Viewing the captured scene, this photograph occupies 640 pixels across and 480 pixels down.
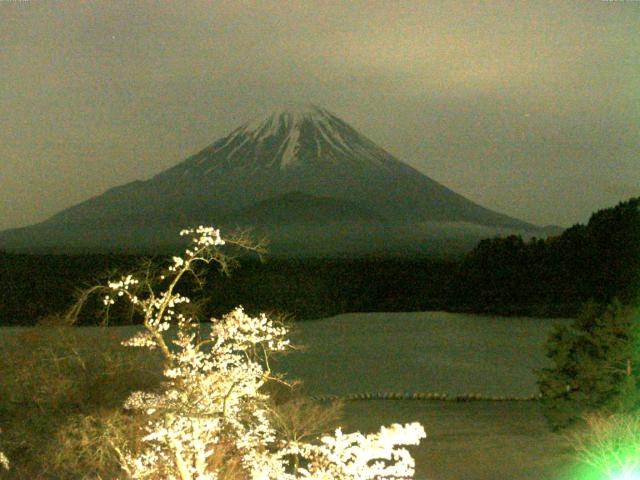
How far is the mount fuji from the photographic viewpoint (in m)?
48.5

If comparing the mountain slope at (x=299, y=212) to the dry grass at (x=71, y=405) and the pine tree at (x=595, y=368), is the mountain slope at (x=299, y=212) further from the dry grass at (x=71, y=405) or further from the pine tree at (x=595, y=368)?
the dry grass at (x=71, y=405)

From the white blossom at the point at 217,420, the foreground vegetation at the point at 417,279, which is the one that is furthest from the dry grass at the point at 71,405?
the foreground vegetation at the point at 417,279

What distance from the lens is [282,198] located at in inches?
1984

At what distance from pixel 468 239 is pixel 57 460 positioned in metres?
44.4

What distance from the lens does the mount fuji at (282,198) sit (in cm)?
4853

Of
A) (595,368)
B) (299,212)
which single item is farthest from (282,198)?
(595,368)

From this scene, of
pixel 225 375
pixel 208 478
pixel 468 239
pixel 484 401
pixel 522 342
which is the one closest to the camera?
pixel 208 478

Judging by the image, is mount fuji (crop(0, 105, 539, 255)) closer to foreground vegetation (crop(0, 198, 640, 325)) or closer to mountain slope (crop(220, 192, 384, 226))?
mountain slope (crop(220, 192, 384, 226))

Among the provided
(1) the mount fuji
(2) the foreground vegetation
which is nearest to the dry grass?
(2) the foreground vegetation

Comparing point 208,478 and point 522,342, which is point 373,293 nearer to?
point 522,342

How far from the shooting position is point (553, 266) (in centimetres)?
2516

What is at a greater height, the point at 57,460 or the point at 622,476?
the point at 57,460

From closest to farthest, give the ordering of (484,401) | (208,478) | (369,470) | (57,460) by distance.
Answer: (369,470)
(208,478)
(57,460)
(484,401)

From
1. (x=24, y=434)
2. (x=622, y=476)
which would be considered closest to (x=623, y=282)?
(x=622, y=476)
